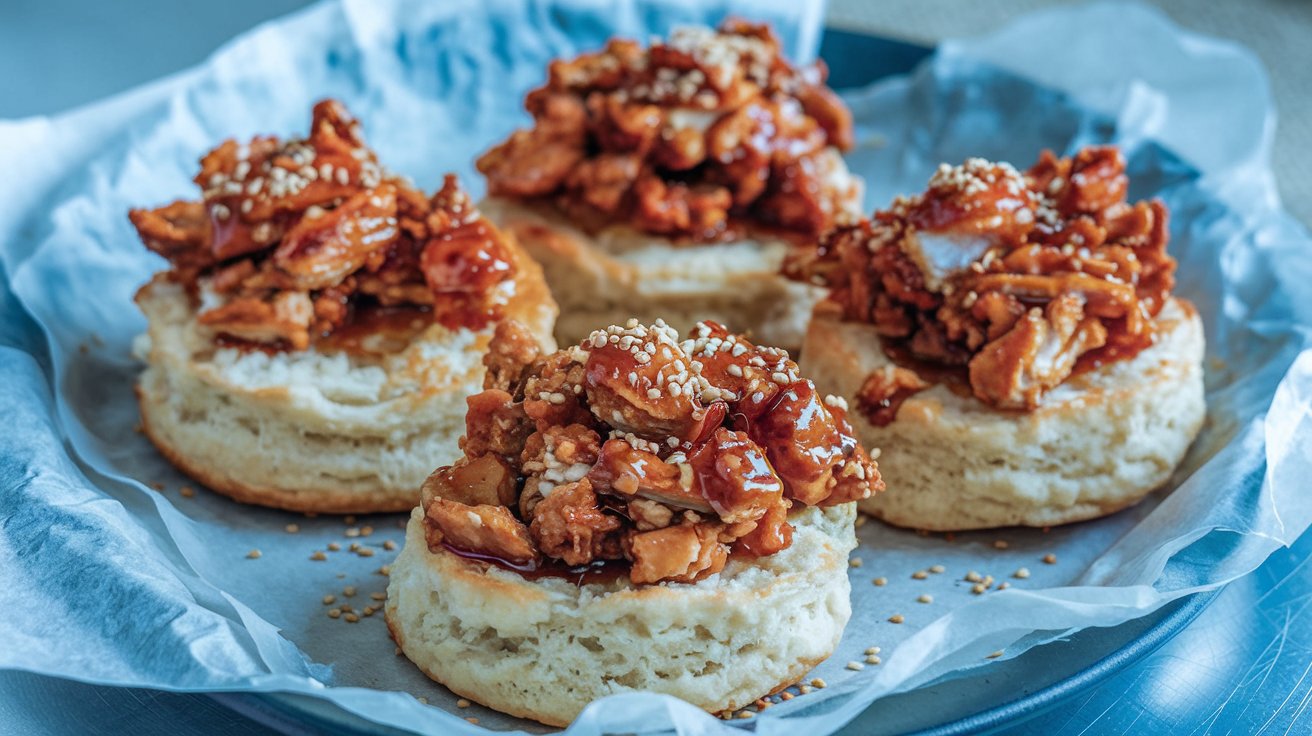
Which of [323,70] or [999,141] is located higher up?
[323,70]

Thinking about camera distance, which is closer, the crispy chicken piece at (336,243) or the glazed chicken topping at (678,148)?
the crispy chicken piece at (336,243)

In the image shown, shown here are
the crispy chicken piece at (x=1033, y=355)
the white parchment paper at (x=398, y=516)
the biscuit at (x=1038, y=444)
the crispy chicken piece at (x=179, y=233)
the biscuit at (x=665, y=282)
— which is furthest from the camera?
the biscuit at (x=665, y=282)

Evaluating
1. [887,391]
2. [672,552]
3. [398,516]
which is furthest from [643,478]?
[398,516]

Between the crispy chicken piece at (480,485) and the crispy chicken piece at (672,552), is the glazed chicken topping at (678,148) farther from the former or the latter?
the crispy chicken piece at (672,552)

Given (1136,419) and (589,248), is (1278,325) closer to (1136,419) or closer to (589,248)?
(1136,419)

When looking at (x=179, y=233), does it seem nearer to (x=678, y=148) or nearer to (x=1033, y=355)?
(x=678, y=148)

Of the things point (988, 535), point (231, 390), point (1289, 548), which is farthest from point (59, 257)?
point (1289, 548)

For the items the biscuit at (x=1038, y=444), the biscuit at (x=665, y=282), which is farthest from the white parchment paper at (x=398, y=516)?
the biscuit at (x=665, y=282)
